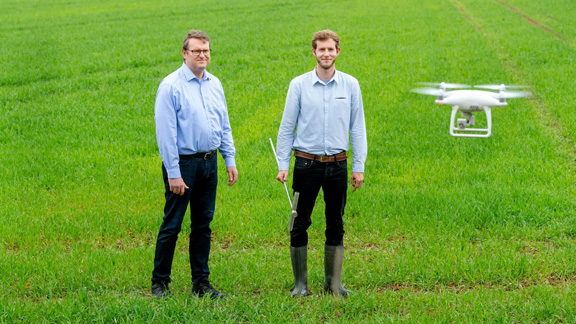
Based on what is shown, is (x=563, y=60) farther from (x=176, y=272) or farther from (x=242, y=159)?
(x=176, y=272)

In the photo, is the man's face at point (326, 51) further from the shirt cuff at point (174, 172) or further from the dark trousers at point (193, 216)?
the shirt cuff at point (174, 172)

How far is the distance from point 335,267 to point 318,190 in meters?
0.77

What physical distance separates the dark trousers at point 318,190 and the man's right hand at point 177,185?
1.01 m

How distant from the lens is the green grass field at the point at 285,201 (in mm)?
5461

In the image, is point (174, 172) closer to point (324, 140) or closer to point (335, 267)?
point (324, 140)

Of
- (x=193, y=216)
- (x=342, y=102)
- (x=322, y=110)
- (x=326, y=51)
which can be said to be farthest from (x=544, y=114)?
(x=193, y=216)

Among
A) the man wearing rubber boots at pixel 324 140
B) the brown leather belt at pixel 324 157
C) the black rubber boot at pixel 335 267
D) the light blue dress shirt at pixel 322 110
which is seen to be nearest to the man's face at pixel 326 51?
the man wearing rubber boots at pixel 324 140

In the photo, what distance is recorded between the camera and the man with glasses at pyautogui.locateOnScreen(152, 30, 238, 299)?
5.32 meters

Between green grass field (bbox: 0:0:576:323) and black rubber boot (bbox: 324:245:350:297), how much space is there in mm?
178

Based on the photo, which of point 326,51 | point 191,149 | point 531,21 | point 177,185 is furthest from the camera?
point 531,21

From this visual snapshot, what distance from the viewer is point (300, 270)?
576cm

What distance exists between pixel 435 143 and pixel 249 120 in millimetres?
4139

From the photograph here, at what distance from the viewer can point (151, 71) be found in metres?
18.5

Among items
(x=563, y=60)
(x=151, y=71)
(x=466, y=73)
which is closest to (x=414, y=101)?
(x=466, y=73)
